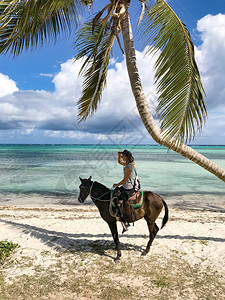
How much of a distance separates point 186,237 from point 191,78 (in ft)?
14.3

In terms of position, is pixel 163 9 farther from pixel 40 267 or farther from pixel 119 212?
pixel 40 267

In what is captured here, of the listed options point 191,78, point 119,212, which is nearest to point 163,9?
point 191,78

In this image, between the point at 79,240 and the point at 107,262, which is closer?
the point at 107,262

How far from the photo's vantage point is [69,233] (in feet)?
21.9

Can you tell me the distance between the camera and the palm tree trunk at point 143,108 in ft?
14.6

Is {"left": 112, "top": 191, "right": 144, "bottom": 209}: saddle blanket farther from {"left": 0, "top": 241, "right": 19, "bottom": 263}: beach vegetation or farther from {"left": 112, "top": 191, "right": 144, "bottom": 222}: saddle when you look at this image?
{"left": 0, "top": 241, "right": 19, "bottom": 263}: beach vegetation

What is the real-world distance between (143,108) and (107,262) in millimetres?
3290

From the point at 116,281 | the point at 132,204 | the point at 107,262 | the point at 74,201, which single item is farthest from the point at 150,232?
the point at 74,201

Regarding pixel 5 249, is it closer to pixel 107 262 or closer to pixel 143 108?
pixel 107 262

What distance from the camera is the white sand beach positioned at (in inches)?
155

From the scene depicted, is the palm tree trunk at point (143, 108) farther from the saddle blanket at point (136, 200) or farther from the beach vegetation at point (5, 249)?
the beach vegetation at point (5, 249)

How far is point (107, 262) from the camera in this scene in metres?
4.94

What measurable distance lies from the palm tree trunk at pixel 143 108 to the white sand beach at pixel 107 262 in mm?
2049

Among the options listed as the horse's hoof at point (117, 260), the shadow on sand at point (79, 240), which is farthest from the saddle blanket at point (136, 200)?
the shadow on sand at point (79, 240)
